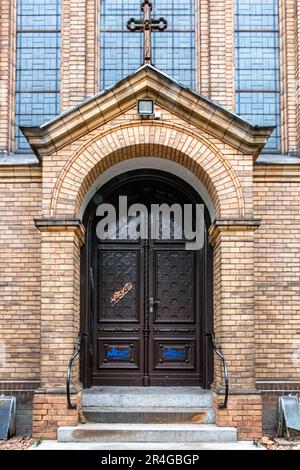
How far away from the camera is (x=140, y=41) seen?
11.0 m

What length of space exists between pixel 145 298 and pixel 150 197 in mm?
1458

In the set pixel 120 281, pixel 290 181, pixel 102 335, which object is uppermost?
pixel 290 181

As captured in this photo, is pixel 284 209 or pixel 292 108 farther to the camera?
pixel 292 108

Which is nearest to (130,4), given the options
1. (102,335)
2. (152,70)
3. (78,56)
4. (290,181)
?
(78,56)

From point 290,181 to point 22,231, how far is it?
3741mm

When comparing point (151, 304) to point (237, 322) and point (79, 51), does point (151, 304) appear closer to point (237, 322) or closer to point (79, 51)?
point (237, 322)

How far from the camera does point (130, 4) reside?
1108cm

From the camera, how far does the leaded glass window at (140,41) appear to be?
431 inches

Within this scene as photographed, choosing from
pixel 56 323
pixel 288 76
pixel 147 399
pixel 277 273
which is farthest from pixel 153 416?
pixel 288 76

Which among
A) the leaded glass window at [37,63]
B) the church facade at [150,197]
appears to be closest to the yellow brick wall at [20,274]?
the church facade at [150,197]

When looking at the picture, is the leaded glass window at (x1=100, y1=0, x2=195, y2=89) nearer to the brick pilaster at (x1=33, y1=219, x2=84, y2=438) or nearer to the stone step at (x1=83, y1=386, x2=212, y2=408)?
the brick pilaster at (x1=33, y1=219, x2=84, y2=438)

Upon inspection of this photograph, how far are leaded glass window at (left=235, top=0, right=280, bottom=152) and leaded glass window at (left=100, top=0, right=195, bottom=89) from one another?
28.9 inches

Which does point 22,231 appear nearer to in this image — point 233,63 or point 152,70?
point 152,70

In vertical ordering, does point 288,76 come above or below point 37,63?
below
